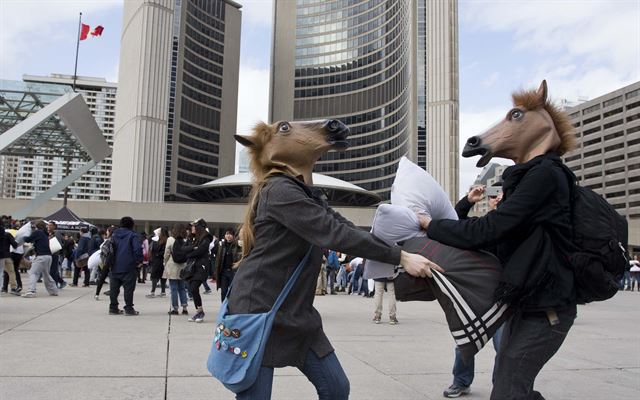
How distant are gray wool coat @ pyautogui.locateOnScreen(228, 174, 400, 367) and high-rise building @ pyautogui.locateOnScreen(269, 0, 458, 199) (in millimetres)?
60857

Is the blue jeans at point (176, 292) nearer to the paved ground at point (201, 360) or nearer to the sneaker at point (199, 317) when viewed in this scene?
the paved ground at point (201, 360)

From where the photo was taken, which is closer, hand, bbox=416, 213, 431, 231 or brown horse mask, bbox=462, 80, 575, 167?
hand, bbox=416, 213, 431, 231

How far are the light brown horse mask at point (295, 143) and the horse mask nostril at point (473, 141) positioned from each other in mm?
592

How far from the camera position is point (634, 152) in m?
107

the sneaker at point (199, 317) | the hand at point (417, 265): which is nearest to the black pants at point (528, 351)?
the hand at point (417, 265)

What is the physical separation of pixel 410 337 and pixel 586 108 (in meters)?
128

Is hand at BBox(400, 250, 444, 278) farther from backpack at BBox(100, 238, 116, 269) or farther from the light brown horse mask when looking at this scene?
backpack at BBox(100, 238, 116, 269)

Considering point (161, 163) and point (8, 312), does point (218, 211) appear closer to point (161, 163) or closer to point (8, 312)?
point (161, 163)

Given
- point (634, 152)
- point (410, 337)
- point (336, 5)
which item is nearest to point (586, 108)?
point (634, 152)

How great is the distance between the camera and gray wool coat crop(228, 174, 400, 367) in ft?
7.52

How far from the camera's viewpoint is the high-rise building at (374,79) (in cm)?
6475

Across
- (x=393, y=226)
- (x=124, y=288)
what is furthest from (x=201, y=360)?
(x=124, y=288)

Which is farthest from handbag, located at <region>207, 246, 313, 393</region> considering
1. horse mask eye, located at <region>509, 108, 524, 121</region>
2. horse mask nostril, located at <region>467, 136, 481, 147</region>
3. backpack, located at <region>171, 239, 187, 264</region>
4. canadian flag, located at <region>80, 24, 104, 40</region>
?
canadian flag, located at <region>80, 24, 104, 40</region>

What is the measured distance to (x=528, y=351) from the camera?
7.52ft
